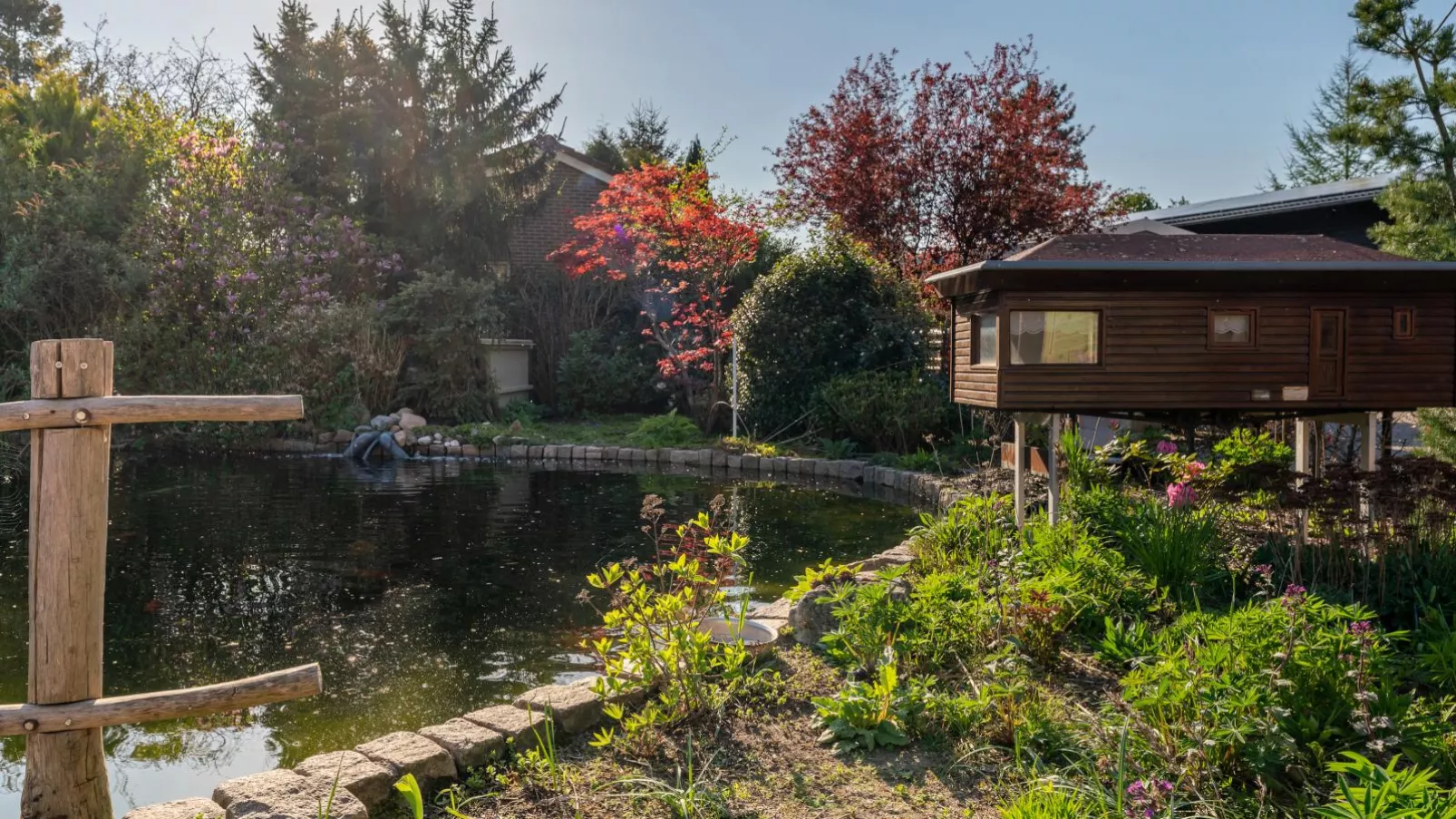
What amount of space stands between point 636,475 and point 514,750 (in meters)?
9.65

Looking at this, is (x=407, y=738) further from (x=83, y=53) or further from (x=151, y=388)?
(x=83, y=53)

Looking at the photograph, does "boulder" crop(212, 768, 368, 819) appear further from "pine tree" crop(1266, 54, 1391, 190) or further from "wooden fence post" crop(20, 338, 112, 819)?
"pine tree" crop(1266, 54, 1391, 190)

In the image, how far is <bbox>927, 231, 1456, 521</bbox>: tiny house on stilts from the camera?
18.3 feet

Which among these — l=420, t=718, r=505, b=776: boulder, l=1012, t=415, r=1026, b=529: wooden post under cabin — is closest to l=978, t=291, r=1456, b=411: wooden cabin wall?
l=1012, t=415, r=1026, b=529: wooden post under cabin

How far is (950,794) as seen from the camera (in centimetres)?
321

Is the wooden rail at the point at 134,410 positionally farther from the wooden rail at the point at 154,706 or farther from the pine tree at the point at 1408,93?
the pine tree at the point at 1408,93

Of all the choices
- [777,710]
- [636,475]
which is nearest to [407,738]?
[777,710]

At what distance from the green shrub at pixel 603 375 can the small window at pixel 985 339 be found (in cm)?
1254

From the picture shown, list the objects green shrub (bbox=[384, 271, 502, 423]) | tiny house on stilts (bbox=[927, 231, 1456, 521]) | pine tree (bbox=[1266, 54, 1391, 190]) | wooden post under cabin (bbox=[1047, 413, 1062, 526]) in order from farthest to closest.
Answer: pine tree (bbox=[1266, 54, 1391, 190]) < green shrub (bbox=[384, 271, 502, 423]) < wooden post under cabin (bbox=[1047, 413, 1062, 526]) < tiny house on stilts (bbox=[927, 231, 1456, 521])

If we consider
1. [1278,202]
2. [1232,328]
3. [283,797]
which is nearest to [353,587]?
[283,797]

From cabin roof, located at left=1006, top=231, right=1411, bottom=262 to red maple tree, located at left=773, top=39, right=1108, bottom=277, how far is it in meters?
7.27

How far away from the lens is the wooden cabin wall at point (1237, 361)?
18.4ft

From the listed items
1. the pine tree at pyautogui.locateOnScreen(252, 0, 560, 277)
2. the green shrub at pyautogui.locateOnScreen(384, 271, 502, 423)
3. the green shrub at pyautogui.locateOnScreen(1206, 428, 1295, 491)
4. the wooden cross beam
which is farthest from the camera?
the pine tree at pyautogui.locateOnScreen(252, 0, 560, 277)

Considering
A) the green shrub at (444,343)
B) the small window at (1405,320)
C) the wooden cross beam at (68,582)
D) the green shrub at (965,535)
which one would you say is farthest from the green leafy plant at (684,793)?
the green shrub at (444,343)
